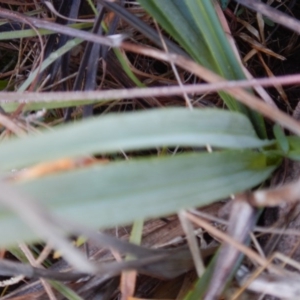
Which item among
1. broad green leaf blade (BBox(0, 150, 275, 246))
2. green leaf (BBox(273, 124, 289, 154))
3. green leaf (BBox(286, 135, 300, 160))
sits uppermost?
broad green leaf blade (BBox(0, 150, 275, 246))

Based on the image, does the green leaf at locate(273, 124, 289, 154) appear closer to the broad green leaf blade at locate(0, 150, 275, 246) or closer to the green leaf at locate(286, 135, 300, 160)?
the green leaf at locate(286, 135, 300, 160)

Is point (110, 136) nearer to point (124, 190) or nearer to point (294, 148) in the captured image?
point (124, 190)

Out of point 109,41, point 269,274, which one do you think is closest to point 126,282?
point 269,274

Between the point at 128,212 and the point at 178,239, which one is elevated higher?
the point at 128,212

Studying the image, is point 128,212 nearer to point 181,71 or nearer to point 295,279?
point 295,279

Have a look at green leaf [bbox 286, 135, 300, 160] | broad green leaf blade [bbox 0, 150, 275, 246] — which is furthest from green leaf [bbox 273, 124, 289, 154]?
broad green leaf blade [bbox 0, 150, 275, 246]
